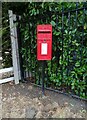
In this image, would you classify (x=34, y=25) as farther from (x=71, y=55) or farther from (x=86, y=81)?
(x=86, y=81)

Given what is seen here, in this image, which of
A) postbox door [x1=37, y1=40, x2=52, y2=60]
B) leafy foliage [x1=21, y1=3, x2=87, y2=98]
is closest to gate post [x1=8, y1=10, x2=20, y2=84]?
leafy foliage [x1=21, y1=3, x2=87, y2=98]

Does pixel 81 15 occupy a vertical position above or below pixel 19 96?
above

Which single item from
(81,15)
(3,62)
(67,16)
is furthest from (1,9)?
(81,15)

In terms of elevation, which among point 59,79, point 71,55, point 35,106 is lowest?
point 35,106

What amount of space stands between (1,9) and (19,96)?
1728mm

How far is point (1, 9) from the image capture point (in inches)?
148

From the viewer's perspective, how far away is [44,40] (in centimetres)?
300

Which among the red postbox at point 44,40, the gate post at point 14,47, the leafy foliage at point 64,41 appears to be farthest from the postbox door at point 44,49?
the gate post at point 14,47

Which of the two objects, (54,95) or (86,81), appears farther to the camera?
(54,95)

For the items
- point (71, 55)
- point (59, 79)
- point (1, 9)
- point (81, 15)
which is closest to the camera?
point (81, 15)

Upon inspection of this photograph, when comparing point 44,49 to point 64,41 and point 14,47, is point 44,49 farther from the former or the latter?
point 14,47

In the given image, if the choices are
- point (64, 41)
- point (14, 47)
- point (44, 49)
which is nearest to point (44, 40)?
point (44, 49)

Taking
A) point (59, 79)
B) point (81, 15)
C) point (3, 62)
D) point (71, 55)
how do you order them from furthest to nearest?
point (3, 62), point (59, 79), point (71, 55), point (81, 15)

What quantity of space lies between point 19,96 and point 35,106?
441 mm
